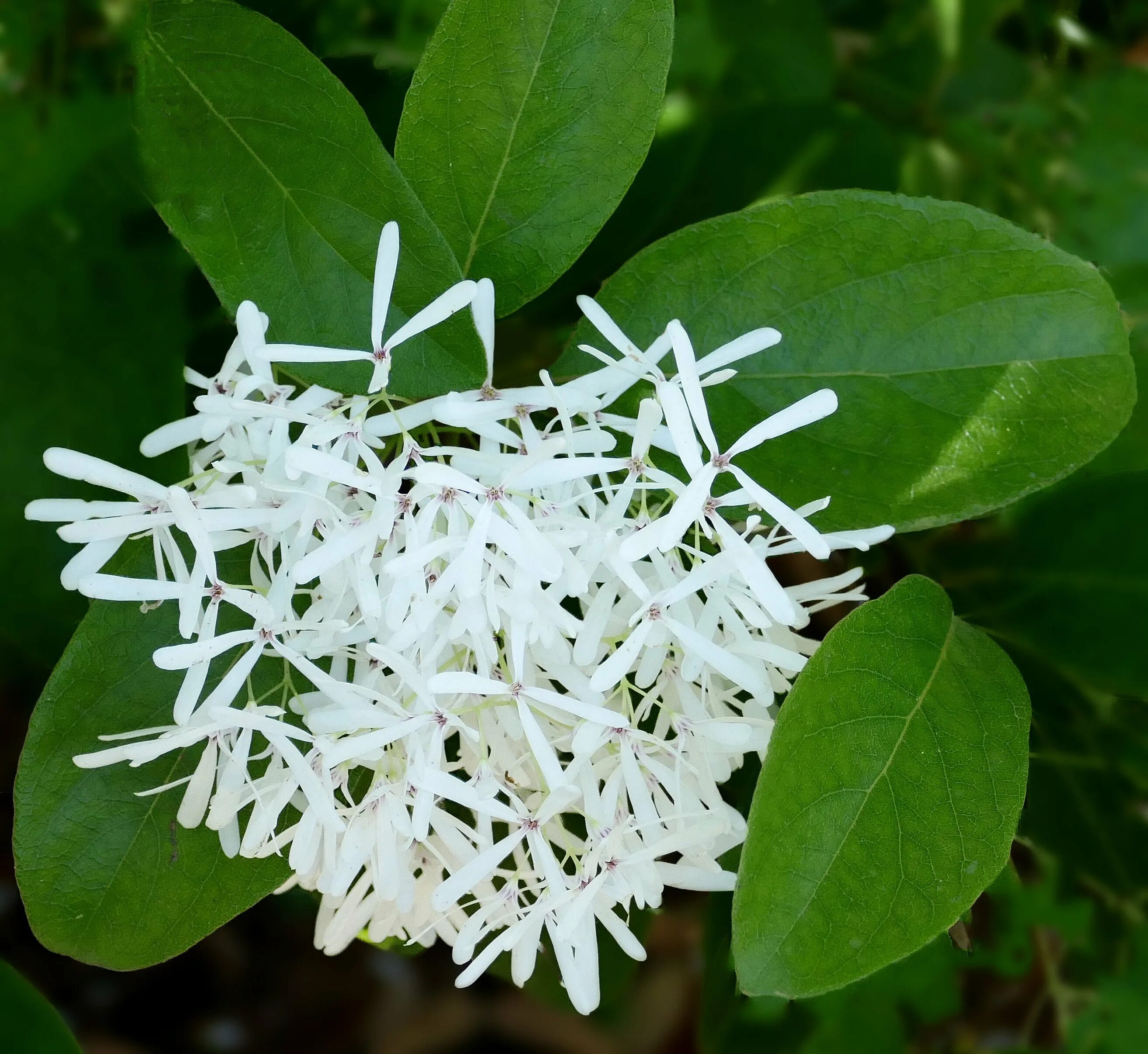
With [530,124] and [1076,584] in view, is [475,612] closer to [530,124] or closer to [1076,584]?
[530,124]

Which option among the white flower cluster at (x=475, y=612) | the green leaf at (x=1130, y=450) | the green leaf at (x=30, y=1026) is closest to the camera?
the white flower cluster at (x=475, y=612)

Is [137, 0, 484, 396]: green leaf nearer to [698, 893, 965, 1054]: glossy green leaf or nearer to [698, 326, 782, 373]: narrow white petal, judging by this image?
[698, 326, 782, 373]: narrow white petal

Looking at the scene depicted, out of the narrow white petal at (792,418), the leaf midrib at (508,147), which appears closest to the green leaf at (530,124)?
the leaf midrib at (508,147)

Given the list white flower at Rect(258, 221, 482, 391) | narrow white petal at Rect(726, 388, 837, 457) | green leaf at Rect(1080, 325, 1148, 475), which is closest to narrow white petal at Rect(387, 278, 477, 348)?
white flower at Rect(258, 221, 482, 391)

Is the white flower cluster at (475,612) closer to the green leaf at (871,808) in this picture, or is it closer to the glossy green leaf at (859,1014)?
the green leaf at (871,808)

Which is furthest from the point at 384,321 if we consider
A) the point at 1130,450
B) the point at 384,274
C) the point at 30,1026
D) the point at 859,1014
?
the point at 859,1014

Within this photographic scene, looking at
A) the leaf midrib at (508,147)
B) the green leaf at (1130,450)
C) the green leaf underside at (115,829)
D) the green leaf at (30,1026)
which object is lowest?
the green leaf at (30,1026)

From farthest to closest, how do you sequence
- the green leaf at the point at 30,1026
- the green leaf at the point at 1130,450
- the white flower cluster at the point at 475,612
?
the green leaf at the point at 1130,450
the green leaf at the point at 30,1026
the white flower cluster at the point at 475,612

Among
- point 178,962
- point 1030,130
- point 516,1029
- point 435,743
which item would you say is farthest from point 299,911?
point 1030,130
